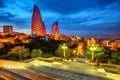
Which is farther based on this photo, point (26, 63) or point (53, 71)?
point (26, 63)

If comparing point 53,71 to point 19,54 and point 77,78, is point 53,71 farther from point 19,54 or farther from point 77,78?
point 19,54

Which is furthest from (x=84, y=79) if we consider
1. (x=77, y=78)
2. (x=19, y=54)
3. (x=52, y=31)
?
(x=52, y=31)

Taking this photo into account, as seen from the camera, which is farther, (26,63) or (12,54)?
(12,54)

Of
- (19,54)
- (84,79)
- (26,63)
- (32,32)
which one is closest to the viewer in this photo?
(84,79)

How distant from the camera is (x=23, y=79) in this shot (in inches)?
440

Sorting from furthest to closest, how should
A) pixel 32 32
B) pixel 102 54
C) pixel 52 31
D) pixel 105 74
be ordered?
pixel 52 31 < pixel 32 32 < pixel 102 54 < pixel 105 74

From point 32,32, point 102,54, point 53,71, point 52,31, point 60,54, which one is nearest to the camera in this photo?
point 53,71

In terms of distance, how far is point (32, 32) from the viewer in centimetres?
10319

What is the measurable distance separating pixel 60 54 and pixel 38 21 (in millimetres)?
83040

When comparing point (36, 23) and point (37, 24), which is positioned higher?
point (36, 23)

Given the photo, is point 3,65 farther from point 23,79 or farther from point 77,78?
point 77,78

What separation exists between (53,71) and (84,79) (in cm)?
313

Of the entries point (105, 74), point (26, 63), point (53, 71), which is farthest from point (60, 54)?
point (105, 74)

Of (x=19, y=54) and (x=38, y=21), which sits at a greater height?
(x=38, y=21)
